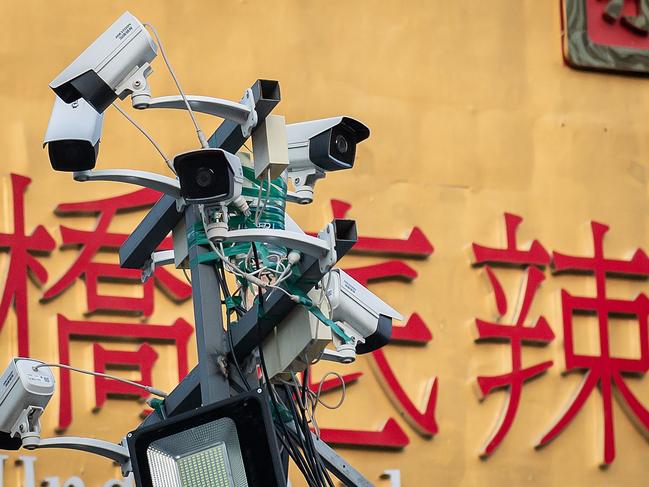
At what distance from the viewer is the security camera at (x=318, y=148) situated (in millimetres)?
3795

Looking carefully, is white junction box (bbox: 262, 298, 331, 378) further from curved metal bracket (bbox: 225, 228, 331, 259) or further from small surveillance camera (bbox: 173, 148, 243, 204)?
small surveillance camera (bbox: 173, 148, 243, 204)

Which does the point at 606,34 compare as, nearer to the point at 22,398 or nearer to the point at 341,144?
the point at 341,144

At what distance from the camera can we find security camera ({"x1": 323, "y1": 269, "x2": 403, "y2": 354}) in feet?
12.5

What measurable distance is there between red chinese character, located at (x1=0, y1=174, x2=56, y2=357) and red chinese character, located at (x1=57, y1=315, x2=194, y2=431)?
0.38ft

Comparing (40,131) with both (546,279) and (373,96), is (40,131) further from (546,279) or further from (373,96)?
(546,279)

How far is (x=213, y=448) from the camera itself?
11.6ft

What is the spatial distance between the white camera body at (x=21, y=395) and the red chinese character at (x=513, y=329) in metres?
2.21

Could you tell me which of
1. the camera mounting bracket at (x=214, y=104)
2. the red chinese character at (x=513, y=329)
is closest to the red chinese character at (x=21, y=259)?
the red chinese character at (x=513, y=329)

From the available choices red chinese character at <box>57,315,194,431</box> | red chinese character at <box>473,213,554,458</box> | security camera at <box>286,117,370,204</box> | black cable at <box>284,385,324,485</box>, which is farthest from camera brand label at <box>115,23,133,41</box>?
red chinese character at <box>473,213,554,458</box>

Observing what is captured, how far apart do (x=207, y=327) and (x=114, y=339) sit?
1.85 metres

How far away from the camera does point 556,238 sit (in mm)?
6367

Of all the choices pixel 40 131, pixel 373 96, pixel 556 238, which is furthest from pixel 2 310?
pixel 556 238

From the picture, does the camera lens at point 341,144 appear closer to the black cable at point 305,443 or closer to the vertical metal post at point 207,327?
the vertical metal post at point 207,327

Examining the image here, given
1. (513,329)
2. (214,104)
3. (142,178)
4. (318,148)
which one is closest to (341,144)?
(318,148)
